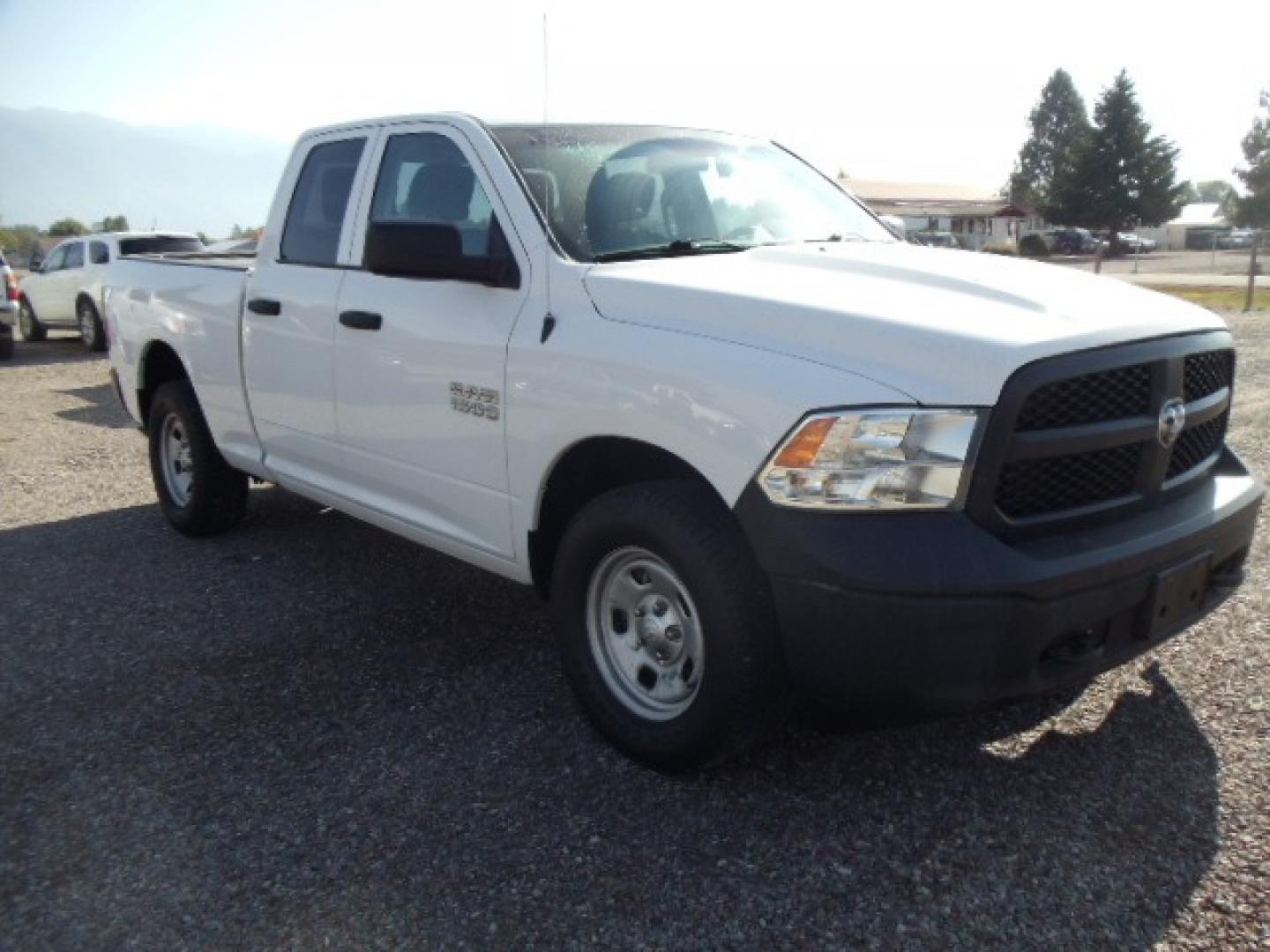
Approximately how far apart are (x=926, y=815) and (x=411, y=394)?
87.4 inches

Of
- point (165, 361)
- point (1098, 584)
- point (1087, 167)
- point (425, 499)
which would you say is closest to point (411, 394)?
point (425, 499)

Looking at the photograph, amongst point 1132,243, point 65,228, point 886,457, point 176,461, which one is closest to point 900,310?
point 886,457

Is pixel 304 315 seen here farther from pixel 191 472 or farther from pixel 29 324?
pixel 29 324

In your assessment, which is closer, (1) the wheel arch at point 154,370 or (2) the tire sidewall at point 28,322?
(1) the wheel arch at point 154,370

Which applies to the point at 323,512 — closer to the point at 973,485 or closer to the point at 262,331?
the point at 262,331

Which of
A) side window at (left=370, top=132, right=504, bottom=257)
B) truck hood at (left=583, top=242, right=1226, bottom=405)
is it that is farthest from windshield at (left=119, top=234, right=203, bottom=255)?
truck hood at (left=583, top=242, right=1226, bottom=405)

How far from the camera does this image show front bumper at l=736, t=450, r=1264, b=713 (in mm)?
2582

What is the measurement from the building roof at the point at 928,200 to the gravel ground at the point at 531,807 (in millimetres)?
57797

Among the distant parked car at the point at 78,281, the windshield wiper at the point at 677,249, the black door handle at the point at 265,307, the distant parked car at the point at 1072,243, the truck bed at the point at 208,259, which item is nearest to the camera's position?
the windshield wiper at the point at 677,249

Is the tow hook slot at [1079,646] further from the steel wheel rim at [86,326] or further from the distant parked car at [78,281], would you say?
the steel wheel rim at [86,326]

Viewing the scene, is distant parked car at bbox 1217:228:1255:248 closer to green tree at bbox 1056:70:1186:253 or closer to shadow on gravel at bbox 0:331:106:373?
green tree at bbox 1056:70:1186:253

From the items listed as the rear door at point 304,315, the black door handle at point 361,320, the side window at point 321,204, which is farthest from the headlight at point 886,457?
the side window at point 321,204

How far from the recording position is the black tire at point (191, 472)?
5.76 m

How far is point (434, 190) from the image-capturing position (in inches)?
165
